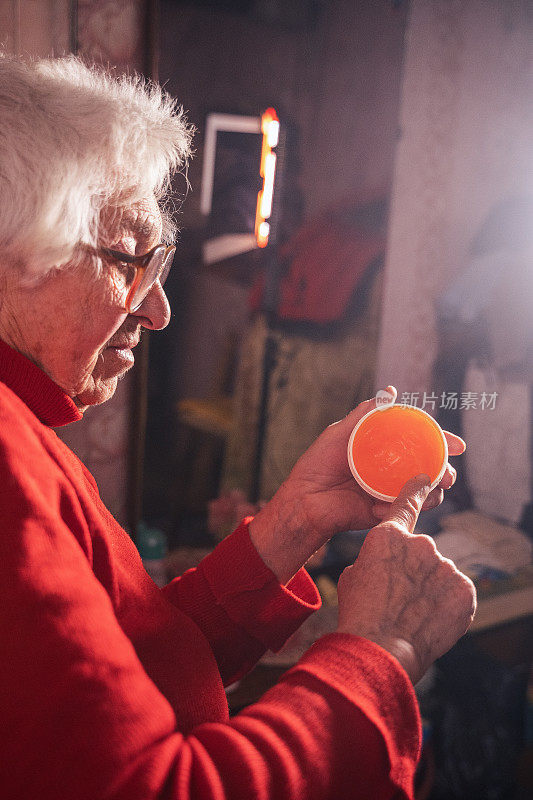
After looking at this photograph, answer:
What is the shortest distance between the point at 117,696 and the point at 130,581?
284 mm

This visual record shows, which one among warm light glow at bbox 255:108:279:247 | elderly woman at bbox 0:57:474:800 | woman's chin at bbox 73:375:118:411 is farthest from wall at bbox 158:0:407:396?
woman's chin at bbox 73:375:118:411

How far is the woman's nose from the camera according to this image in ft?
3.00

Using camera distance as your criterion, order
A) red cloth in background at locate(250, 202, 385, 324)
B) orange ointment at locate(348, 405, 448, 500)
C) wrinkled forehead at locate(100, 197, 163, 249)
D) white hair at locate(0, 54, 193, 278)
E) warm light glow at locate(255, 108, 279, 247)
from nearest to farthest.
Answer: white hair at locate(0, 54, 193, 278) → wrinkled forehead at locate(100, 197, 163, 249) → orange ointment at locate(348, 405, 448, 500) → warm light glow at locate(255, 108, 279, 247) → red cloth in background at locate(250, 202, 385, 324)

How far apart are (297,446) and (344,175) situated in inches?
33.1

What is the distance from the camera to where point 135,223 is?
32.6 inches

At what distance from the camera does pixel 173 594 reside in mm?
1061

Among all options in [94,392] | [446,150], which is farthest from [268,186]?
[94,392]

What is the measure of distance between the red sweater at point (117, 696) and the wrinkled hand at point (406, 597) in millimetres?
43

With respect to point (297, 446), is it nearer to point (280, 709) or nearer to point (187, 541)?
point (187, 541)

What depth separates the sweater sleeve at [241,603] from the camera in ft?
3.26

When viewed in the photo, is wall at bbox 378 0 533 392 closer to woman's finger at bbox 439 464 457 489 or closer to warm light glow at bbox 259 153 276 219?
warm light glow at bbox 259 153 276 219

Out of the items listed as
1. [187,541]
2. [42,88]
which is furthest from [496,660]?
[42,88]

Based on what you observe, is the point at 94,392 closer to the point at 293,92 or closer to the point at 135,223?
the point at 135,223

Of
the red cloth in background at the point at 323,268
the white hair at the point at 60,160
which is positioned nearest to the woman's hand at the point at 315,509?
the white hair at the point at 60,160
